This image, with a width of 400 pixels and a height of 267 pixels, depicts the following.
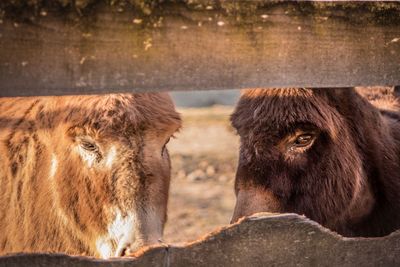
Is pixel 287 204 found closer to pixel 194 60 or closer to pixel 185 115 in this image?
pixel 194 60

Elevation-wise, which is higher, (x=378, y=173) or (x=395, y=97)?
(x=395, y=97)

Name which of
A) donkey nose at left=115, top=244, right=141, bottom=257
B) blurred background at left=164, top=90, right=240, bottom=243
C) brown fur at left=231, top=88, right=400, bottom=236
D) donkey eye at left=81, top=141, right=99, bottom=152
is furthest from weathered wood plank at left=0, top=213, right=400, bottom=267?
blurred background at left=164, top=90, right=240, bottom=243

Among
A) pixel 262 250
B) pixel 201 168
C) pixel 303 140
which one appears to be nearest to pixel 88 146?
pixel 303 140

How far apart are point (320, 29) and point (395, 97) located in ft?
9.28

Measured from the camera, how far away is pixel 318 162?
302cm

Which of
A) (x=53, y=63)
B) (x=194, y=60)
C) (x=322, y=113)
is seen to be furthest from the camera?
(x=322, y=113)

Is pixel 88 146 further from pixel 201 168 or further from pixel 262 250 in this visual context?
pixel 201 168

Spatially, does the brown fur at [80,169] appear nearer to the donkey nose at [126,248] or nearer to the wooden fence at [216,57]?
the donkey nose at [126,248]

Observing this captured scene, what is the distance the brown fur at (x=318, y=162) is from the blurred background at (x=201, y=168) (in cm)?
213

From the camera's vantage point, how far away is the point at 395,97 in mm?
4180

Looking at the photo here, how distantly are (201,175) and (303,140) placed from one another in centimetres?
484

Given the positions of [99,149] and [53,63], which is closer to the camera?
[53,63]

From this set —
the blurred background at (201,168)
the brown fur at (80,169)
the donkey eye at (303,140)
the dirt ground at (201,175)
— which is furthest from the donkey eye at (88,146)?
the dirt ground at (201,175)

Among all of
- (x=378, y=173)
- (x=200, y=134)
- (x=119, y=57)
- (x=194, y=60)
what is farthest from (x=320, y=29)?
(x=200, y=134)
